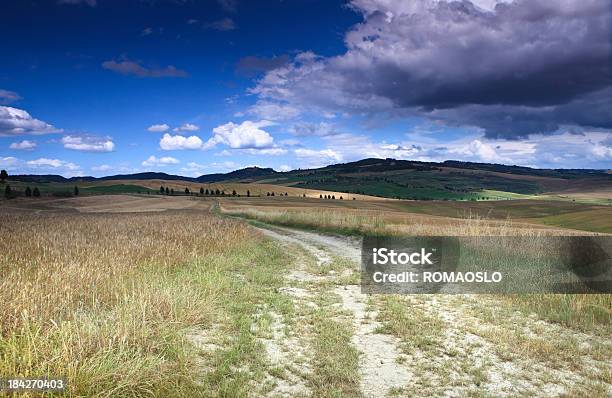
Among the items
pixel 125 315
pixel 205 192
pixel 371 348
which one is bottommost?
pixel 371 348

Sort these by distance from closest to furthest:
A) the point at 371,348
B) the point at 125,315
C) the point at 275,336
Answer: the point at 125,315 → the point at 371,348 → the point at 275,336

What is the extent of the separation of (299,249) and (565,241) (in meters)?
12.3

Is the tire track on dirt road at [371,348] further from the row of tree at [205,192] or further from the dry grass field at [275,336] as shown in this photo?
the row of tree at [205,192]

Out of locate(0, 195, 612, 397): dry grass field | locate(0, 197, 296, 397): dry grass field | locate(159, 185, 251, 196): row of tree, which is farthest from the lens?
locate(159, 185, 251, 196): row of tree

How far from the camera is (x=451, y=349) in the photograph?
7.44 m

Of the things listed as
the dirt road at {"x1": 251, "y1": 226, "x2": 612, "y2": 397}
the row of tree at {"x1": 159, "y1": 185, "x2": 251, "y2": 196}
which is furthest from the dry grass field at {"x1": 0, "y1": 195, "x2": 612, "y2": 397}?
the row of tree at {"x1": 159, "y1": 185, "x2": 251, "y2": 196}

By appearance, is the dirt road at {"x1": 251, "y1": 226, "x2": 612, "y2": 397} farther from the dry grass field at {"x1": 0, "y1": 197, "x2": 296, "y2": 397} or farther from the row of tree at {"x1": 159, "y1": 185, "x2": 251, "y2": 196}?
the row of tree at {"x1": 159, "y1": 185, "x2": 251, "y2": 196}

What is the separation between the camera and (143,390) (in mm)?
5203

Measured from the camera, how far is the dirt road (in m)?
6.04

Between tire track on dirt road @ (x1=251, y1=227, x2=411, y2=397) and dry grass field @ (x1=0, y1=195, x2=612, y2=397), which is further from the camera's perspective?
tire track on dirt road @ (x1=251, y1=227, x2=411, y2=397)

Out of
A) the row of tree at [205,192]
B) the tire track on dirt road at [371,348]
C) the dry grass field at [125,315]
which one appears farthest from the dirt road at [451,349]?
the row of tree at [205,192]

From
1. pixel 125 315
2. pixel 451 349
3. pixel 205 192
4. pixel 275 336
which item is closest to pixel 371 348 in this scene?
pixel 451 349

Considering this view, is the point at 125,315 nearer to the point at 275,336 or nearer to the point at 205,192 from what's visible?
the point at 275,336

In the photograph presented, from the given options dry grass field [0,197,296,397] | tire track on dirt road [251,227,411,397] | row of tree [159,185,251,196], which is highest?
row of tree [159,185,251,196]
